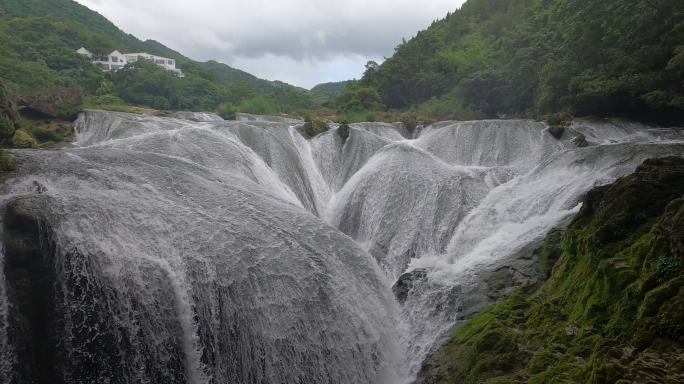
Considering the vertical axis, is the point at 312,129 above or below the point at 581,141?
→ below

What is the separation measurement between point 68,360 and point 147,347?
0.95m

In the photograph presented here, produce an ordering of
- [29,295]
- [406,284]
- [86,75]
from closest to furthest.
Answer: [29,295], [406,284], [86,75]

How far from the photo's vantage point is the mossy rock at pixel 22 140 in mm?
13838

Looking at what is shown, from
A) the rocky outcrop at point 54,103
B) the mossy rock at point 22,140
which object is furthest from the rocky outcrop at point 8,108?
the rocky outcrop at point 54,103

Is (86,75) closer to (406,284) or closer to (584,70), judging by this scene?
(584,70)

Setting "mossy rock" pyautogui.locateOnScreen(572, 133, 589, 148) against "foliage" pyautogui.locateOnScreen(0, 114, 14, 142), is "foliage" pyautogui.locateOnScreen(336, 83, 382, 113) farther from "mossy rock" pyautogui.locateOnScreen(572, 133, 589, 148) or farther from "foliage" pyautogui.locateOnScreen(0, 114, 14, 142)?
"foliage" pyautogui.locateOnScreen(0, 114, 14, 142)

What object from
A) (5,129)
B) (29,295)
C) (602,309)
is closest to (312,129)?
(5,129)

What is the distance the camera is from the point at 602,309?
5539 mm

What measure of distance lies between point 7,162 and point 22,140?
7.18m

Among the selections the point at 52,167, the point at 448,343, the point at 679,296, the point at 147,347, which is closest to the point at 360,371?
the point at 448,343

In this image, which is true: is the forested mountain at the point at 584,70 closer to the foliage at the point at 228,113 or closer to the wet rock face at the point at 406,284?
the wet rock face at the point at 406,284

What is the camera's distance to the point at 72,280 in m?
6.25

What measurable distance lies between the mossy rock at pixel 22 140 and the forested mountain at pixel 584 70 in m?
20.3

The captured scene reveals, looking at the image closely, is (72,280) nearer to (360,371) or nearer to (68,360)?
(68,360)
